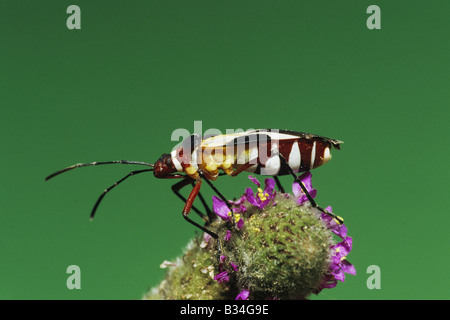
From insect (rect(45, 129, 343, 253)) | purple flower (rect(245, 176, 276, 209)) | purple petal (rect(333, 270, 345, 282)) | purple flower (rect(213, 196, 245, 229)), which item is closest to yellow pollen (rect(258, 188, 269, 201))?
purple flower (rect(245, 176, 276, 209))

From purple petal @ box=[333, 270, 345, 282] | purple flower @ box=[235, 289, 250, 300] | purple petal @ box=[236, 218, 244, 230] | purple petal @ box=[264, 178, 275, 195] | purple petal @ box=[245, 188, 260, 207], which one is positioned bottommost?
purple flower @ box=[235, 289, 250, 300]

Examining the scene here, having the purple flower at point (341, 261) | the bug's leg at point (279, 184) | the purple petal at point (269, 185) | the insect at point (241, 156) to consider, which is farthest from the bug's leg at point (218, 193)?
the purple flower at point (341, 261)

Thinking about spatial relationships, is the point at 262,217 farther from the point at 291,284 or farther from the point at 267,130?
the point at 267,130

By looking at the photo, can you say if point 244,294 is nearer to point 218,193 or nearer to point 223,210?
point 223,210

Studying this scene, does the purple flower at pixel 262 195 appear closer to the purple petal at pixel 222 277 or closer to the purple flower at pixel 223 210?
the purple flower at pixel 223 210

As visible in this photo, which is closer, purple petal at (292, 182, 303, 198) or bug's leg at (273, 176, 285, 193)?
purple petal at (292, 182, 303, 198)

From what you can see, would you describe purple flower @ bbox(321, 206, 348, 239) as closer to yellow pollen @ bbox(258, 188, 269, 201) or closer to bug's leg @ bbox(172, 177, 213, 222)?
yellow pollen @ bbox(258, 188, 269, 201)

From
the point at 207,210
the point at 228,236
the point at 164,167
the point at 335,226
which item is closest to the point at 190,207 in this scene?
the point at 207,210
